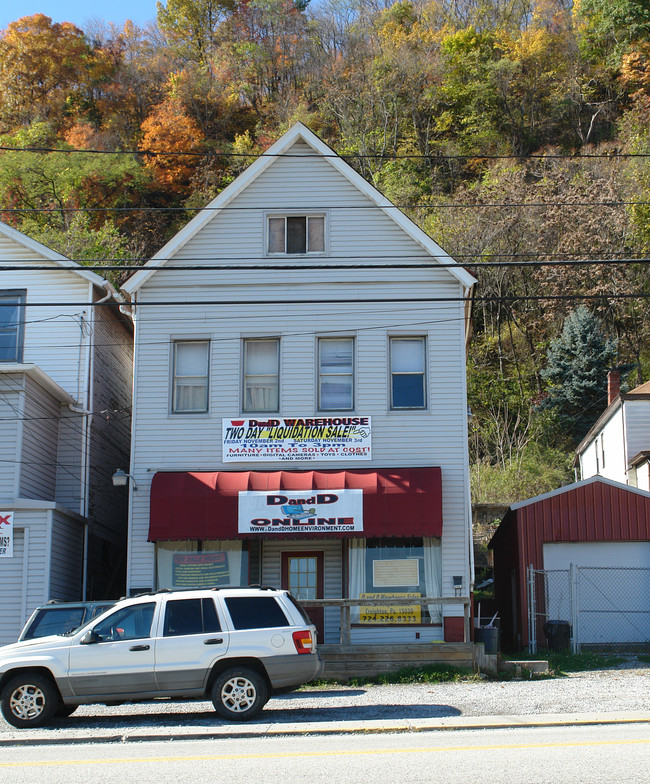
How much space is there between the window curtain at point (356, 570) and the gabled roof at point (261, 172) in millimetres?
6077

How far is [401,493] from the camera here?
17.6 meters

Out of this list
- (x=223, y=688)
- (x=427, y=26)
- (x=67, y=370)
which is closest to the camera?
(x=223, y=688)

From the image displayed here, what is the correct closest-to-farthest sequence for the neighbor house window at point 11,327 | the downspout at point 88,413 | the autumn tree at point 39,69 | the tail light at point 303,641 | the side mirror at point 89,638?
the side mirror at point 89,638
the tail light at point 303,641
the downspout at point 88,413
the neighbor house window at point 11,327
the autumn tree at point 39,69

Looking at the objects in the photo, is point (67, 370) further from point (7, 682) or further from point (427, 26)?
point (427, 26)

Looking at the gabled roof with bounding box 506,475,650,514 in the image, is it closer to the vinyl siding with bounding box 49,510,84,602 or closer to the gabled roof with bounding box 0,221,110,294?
the vinyl siding with bounding box 49,510,84,602

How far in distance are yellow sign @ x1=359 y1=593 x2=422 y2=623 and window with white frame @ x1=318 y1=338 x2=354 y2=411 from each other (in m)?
4.06

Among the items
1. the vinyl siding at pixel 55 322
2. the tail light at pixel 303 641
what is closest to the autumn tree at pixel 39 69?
the vinyl siding at pixel 55 322

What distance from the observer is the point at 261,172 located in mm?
19641

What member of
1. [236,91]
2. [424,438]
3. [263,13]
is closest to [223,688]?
[424,438]

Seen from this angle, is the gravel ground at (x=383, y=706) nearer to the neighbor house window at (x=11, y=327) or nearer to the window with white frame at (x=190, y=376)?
the window with white frame at (x=190, y=376)

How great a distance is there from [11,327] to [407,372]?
988 centimetres

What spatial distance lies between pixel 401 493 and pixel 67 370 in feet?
29.9

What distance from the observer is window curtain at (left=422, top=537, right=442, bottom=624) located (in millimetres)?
17734

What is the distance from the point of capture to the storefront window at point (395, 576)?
58.2 ft
